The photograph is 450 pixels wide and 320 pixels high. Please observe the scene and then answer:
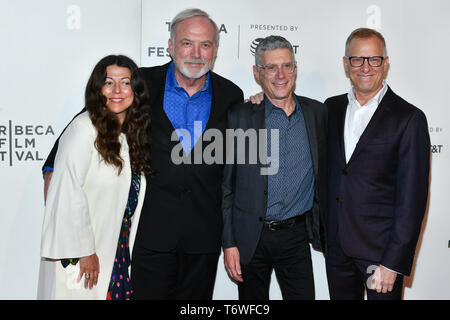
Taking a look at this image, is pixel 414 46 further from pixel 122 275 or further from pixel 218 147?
pixel 122 275

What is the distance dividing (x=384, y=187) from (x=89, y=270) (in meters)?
1.68

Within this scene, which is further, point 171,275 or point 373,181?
point 171,275

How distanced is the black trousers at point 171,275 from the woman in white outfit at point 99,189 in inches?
4.5

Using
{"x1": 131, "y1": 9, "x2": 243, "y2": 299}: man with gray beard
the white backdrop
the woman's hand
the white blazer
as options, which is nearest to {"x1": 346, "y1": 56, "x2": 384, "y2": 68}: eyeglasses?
{"x1": 131, "y1": 9, "x2": 243, "y2": 299}: man with gray beard

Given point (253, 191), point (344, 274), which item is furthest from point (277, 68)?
point (344, 274)

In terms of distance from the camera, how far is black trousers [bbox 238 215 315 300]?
251 cm

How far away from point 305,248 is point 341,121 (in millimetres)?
810

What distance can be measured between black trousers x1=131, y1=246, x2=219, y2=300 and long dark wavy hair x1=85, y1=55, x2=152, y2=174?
544 mm

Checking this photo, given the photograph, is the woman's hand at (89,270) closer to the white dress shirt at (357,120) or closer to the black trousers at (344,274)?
the black trousers at (344,274)

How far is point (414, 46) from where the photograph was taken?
3486mm

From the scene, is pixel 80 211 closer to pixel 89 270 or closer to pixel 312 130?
pixel 89 270

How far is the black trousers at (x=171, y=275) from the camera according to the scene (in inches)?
99.2

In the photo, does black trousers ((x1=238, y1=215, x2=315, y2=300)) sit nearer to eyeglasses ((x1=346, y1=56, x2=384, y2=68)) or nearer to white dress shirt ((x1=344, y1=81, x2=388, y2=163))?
white dress shirt ((x1=344, y1=81, x2=388, y2=163))

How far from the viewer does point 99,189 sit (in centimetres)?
225
